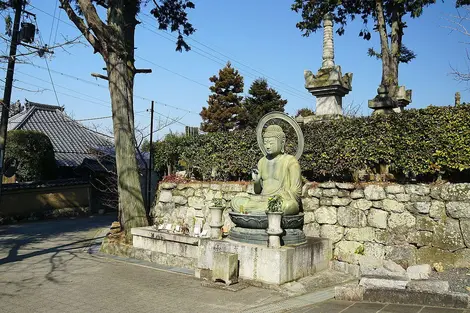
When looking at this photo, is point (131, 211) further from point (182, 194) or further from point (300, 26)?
point (300, 26)

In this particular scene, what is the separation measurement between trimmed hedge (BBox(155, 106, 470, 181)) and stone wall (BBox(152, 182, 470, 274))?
51cm

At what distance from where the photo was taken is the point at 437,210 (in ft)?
23.0

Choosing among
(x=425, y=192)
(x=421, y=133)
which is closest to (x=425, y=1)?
(x=421, y=133)

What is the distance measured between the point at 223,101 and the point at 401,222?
85.4ft

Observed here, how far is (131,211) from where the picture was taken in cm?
990

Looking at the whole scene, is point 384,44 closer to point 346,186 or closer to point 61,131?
point 346,186

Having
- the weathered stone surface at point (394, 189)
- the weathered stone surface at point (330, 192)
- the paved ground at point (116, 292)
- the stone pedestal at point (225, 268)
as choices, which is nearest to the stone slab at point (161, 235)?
the paved ground at point (116, 292)

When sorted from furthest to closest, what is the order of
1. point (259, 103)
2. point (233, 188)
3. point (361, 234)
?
1. point (259, 103)
2. point (233, 188)
3. point (361, 234)

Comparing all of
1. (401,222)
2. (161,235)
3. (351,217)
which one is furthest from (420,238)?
(161,235)

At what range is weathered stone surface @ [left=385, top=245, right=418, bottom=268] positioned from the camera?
7.18 meters

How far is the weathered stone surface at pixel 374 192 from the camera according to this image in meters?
7.61

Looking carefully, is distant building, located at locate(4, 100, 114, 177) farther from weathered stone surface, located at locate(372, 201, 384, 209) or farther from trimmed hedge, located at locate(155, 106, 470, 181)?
weathered stone surface, located at locate(372, 201, 384, 209)

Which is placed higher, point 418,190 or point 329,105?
point 329,105

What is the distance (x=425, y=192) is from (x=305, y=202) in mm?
2463
